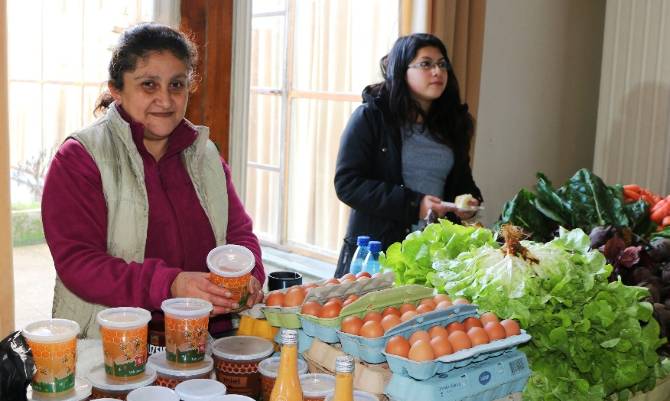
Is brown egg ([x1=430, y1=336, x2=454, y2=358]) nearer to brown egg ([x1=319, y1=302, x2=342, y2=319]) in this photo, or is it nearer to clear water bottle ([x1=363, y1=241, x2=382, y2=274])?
brown egg ([x1=319, y1=302, x2=342, y2=319])

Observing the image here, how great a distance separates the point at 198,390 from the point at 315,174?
2.97 m

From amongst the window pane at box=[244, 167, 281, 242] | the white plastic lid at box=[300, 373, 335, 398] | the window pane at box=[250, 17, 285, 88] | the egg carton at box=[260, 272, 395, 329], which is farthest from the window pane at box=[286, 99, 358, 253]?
the white plastic lid at box=[300, 373, 335, 398]

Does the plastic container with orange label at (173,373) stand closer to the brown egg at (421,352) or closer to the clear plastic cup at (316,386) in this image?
the clear plastic cup at (316,386)

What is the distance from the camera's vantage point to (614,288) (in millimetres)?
1610

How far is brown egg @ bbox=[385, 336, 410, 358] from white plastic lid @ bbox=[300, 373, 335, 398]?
12 centimetres

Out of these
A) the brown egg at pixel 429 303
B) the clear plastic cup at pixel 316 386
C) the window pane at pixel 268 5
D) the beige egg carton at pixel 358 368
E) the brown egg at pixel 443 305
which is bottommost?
the beige egg carton at pixel 358 368

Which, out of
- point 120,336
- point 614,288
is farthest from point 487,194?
point 120,336

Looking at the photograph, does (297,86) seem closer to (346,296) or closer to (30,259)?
(30,259)

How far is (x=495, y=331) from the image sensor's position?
134 centimetres

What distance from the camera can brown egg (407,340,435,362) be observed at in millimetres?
1204

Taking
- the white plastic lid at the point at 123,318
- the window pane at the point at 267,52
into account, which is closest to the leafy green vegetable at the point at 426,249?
the white plastic lid at the point at 123,318

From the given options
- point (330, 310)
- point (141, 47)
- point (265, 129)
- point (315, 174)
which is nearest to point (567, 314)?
point (330, 310)

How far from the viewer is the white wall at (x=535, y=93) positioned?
4191 millimetres

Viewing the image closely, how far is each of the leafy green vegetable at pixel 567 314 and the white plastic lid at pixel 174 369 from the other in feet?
1.92
